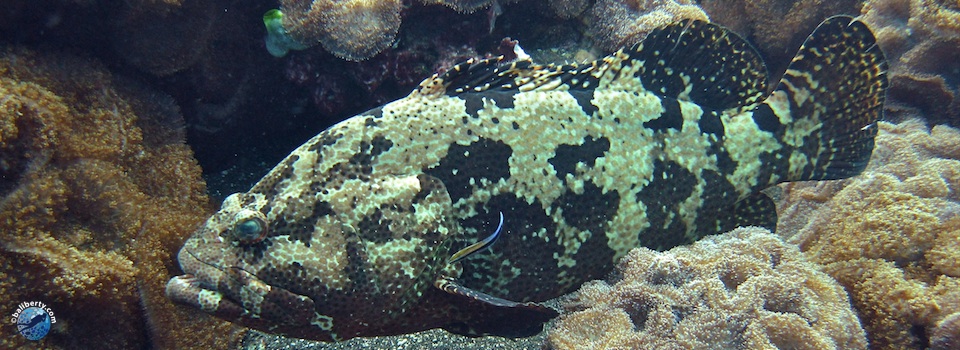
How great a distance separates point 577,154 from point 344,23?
212 centimetres

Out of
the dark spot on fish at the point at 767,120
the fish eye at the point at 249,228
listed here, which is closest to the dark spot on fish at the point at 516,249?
the fish eye at the point at 249,228

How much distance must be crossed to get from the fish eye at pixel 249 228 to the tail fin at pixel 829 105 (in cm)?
319

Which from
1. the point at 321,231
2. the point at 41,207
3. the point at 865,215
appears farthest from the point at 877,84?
the point at 41,207

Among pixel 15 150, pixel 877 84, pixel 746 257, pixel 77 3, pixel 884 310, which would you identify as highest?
pixel 77 3

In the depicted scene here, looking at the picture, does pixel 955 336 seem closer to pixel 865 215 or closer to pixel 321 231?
pixel 865 215

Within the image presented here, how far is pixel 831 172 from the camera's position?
12.0ft

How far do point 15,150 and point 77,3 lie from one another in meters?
1.23

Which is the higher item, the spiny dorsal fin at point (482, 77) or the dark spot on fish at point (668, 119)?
the spiny dorsal fin at point (482, 77)

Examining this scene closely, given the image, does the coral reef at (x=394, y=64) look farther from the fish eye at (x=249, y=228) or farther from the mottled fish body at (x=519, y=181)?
the fish eye at (x=249, y=228)

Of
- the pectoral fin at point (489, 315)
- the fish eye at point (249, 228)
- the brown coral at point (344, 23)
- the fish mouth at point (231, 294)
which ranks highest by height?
the brown coral at point (344, 23)

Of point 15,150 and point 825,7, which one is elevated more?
point 825,7

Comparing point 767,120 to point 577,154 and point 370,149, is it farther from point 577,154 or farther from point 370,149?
point 370,149

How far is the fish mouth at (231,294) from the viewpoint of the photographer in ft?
8.01

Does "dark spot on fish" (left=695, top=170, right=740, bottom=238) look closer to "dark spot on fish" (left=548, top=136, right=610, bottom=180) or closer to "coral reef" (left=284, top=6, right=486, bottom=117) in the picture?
"dark spot on fish" (left=548, top=136, right=610, bottom=180)
